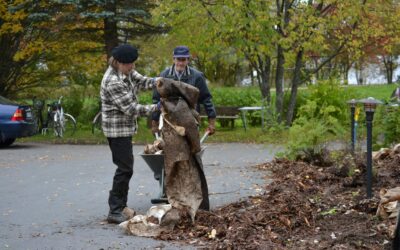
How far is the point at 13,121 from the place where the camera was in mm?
18438

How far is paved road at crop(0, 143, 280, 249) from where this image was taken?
7.18m

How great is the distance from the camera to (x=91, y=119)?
23906 millimetres

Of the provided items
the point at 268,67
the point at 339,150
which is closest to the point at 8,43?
the point at 268,67

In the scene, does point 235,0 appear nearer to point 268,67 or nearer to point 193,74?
point 268,67

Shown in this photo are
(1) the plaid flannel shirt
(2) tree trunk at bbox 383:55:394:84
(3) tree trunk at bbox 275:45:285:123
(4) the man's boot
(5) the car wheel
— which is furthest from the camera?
(2) tree trunk at bbox 383:55:394:84

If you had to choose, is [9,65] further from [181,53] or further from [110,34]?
[181,53]

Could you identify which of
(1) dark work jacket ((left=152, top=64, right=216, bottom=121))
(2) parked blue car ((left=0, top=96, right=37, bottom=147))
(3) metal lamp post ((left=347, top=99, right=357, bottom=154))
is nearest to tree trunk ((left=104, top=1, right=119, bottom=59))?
(2) parked blue car ((left=0, top=96, right=37, bottom=147))

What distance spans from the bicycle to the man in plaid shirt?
14228 mm

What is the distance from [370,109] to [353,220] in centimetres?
175

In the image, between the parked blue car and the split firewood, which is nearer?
the split firewood

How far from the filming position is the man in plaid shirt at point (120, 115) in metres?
7.78

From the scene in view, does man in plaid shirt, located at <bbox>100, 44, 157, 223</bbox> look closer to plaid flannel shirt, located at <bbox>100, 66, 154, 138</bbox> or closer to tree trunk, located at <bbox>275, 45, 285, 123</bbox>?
plaid flannel shirt, located at <bbox>100, 66, 154, 138</bbox>

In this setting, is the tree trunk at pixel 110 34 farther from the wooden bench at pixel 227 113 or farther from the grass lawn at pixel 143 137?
the wooden bench at pixel 227 113

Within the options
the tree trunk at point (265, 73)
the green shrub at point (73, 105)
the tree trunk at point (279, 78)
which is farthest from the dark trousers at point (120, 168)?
the green shrub at point (73, 105)
